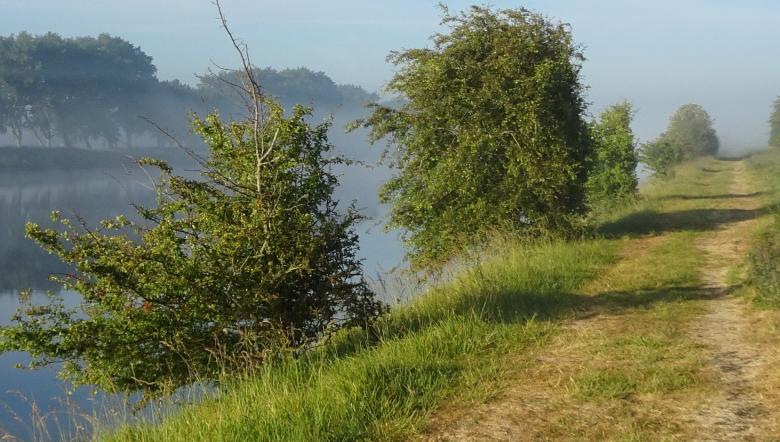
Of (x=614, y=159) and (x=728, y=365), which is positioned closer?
(x=728, y=365)

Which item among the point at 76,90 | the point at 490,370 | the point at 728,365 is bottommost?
the point at 728,365

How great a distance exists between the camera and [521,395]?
19.7ft

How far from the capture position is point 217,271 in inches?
285

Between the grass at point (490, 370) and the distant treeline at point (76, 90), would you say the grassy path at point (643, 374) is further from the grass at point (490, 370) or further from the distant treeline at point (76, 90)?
the distant treeline at point (76, 90)

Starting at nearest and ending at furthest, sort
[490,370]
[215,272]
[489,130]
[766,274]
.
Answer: [490,370] → [215,272] → [766,274] → [489,130]

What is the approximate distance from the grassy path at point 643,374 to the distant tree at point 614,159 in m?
16.9

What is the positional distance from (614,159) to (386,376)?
2566cm

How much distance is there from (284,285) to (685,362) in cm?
406

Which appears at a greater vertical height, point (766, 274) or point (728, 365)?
point (766, 274)

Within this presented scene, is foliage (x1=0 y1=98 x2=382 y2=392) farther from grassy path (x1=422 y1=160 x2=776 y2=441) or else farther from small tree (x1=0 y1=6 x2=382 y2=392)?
grassy path (x1=422 y1=160 x2=776 y2=441)

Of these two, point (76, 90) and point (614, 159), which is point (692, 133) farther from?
point (76, 90)

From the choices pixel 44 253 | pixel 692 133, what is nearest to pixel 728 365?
pixel 44 253

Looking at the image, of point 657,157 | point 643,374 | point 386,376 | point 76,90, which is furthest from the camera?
point 76,90

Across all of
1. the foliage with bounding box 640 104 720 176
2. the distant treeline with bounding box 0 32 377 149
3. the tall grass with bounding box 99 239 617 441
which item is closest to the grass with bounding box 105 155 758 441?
the tall grass with bounding box 99 239 617 441
